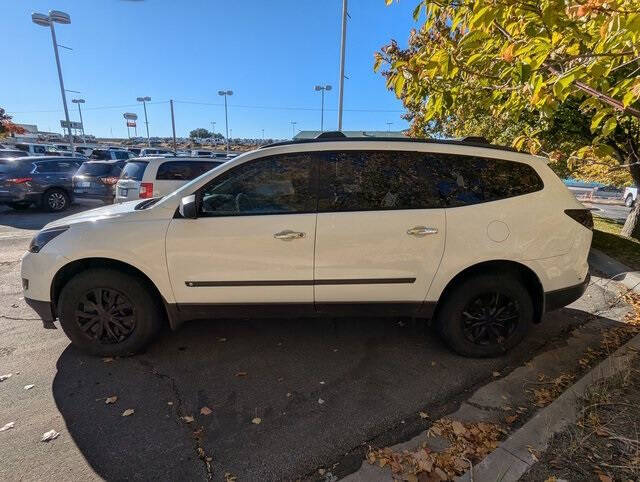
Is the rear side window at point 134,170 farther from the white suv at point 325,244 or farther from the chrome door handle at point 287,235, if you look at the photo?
the chrome door handle at point 287,235

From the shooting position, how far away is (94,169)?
11555 millimetres

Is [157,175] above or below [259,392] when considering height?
above

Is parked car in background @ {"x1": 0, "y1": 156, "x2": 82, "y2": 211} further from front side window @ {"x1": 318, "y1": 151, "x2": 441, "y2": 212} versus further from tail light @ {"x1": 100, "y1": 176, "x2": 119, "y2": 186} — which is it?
front side window @ {"x1": 318, "y1": 151, "x2": 441, "y2": 212}

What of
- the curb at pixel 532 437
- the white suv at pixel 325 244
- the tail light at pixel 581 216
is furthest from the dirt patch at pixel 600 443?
the tail light at pixel 581 216

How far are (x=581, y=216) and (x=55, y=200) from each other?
44.1 feet

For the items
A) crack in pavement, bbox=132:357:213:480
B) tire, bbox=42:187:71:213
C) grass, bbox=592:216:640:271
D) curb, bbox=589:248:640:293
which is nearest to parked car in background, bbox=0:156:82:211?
tire, bbox=42:187:71:213

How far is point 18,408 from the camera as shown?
263cm

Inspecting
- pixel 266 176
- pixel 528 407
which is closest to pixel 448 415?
pixel 528 407

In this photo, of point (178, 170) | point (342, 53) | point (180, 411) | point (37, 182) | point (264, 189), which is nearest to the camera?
point (180, 411)

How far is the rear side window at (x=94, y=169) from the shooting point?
11.5m

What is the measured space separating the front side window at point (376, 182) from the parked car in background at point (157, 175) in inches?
223

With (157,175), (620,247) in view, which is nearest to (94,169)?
(157,175)

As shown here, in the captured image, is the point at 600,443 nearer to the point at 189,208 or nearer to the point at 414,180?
the point at 414,180

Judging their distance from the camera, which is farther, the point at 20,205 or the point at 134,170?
the point at 20,205
